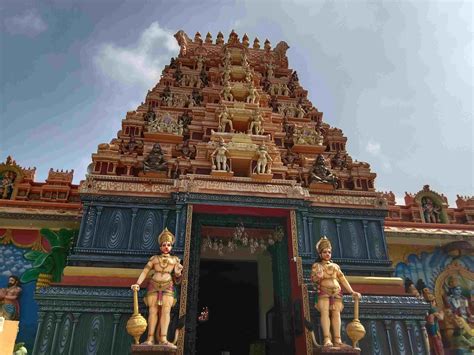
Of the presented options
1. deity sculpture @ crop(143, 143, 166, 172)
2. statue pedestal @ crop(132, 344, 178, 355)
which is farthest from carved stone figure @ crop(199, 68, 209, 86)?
statue pedestal @ crop(132, 344, 178, 355)

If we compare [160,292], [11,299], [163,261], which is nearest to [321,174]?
[163,261]

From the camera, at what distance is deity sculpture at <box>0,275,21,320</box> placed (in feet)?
35.4

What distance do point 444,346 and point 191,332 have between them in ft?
28.3

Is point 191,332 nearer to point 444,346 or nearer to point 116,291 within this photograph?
point 116,291

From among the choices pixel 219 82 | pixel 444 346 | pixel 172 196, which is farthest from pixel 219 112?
pixel 444 346

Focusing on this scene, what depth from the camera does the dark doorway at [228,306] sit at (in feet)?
49.8

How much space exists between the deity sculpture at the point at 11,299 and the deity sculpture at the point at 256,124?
29.1 ft

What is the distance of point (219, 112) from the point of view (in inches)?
550

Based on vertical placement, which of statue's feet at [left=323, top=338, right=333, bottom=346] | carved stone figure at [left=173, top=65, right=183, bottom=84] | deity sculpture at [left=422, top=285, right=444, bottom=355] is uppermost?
carved stone figure at [left=173, top=65, right=183, bottom=84]

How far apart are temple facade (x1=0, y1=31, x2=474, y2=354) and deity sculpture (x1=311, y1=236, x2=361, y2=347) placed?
0.69m

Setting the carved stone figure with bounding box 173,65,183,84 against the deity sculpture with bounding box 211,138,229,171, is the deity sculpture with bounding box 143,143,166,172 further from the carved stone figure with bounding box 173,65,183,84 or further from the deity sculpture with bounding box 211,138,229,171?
the carved stone figure with bounding box 173,65,183,84

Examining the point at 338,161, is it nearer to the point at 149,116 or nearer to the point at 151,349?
the point at 149,116

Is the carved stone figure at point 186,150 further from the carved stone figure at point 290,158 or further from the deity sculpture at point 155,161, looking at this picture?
the carved stone figure at point 290,158

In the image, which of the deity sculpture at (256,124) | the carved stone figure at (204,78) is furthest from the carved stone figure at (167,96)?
the deity sculpture at (256,124)
